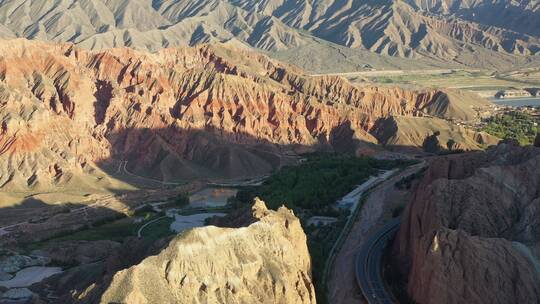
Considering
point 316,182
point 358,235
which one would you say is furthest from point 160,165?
point 358,235

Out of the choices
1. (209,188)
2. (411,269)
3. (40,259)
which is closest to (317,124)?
(209,188)

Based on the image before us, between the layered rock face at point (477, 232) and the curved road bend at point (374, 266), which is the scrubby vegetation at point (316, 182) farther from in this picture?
the layered rock face at point (477, 232)

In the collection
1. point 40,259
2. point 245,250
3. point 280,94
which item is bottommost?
point 40,259

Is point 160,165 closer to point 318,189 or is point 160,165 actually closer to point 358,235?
point 318,189

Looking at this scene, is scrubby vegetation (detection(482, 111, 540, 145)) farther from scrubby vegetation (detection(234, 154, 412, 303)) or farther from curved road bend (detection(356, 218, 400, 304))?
curved road bend (detection(356, 218, 400, 304))

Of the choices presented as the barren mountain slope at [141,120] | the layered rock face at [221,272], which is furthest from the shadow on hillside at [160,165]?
the layered rock face at [221,272]

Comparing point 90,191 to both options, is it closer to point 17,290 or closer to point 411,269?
point 17,290
